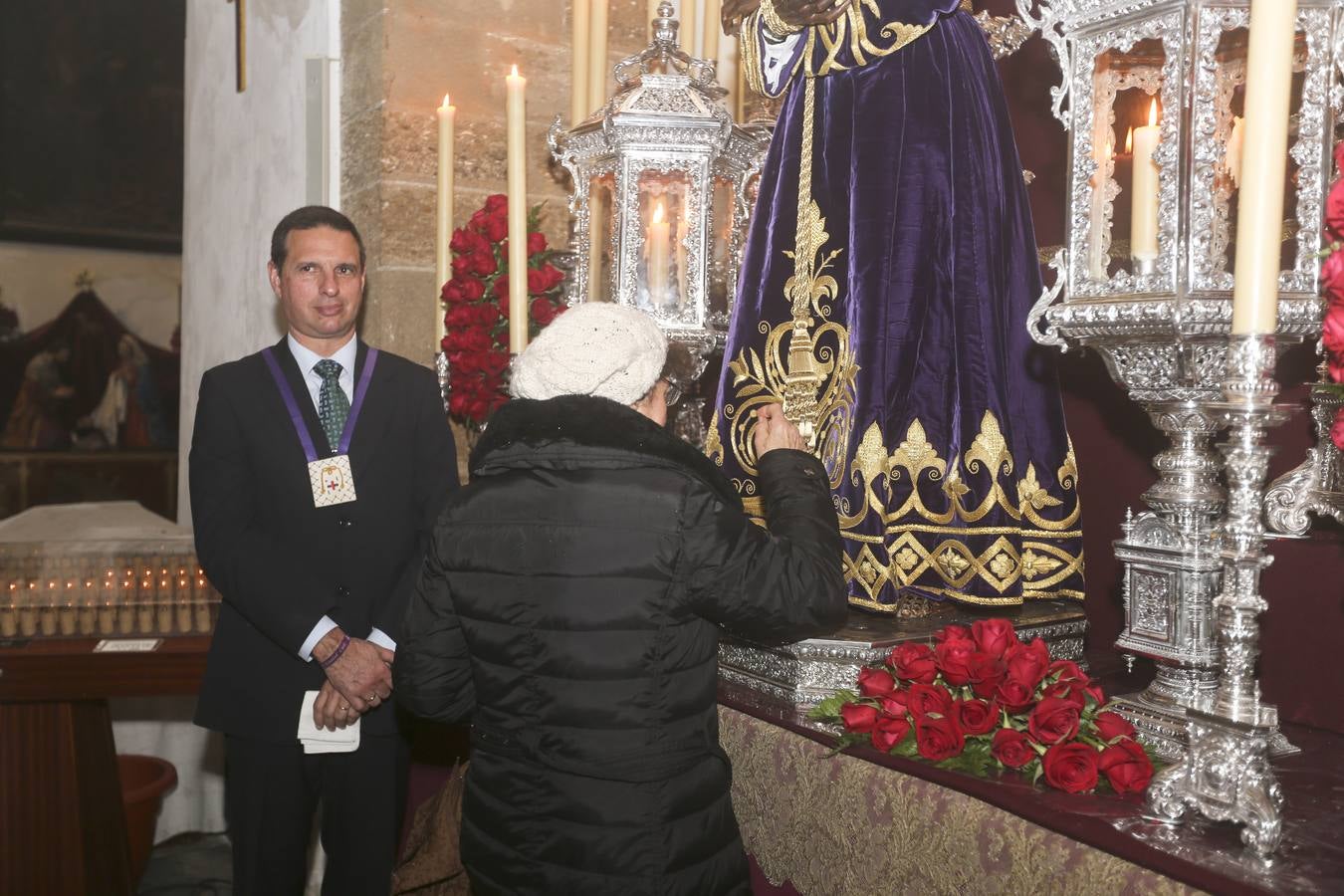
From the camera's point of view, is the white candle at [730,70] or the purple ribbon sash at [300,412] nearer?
the purple ribbon sash at [300,412]

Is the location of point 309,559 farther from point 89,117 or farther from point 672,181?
point 89,117

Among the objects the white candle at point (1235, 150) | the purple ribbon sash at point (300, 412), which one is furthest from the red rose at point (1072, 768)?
the purple ribbon sash at point (300, 412)

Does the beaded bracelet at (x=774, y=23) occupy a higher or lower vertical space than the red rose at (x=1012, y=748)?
higher

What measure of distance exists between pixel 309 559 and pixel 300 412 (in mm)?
316

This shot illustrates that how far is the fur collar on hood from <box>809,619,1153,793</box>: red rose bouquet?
1.55 ft

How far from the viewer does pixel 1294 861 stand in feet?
4.77

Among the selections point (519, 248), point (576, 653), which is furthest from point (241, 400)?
point (576, 653)

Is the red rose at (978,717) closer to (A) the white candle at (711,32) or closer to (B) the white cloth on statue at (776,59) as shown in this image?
(B) the white cloth on statue at (776,59)

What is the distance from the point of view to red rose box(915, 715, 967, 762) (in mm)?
1815

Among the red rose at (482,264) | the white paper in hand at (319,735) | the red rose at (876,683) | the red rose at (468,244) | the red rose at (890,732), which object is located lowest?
the white paper in hand at (319,735)

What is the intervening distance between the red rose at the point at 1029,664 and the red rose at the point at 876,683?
198 mm

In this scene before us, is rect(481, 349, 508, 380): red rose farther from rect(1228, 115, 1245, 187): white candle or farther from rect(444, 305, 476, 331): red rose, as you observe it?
rect(1228, 115, 1245, 187): white candle

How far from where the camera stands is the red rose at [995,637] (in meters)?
1.85

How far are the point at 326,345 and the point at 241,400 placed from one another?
0.71 feet
